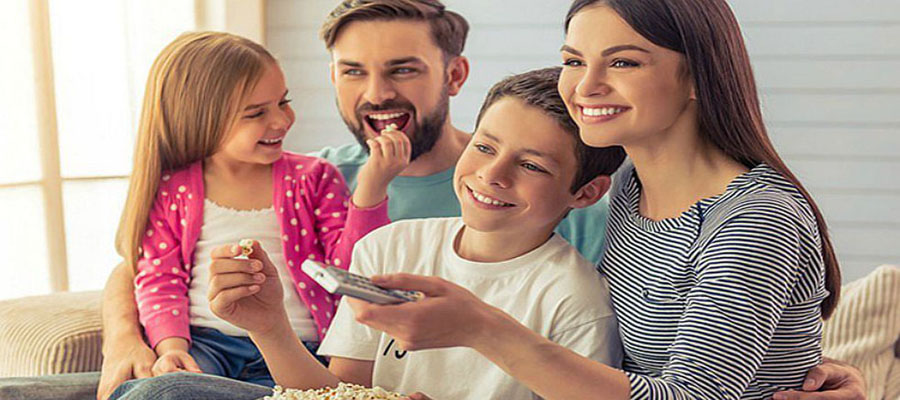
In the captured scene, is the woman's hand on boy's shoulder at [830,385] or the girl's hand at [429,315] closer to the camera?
the girl's hand at [429,315]

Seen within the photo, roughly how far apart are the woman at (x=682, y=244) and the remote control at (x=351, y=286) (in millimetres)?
16

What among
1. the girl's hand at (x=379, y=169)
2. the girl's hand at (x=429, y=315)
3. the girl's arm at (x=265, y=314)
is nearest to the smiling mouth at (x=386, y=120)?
the girl's hand at (x=379, y=169)

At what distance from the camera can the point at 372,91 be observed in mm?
2033

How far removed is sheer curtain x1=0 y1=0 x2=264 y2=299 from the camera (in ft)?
10.1

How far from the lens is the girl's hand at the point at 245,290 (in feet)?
4.49

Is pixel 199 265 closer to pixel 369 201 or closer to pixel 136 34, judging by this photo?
pixel 369 201

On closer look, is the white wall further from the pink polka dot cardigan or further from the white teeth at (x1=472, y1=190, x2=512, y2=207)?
the white teeth at (x1=472, y1=190, x2=512, y2=207)

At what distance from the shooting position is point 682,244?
4.45ft

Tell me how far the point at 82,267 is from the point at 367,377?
7.42 feet

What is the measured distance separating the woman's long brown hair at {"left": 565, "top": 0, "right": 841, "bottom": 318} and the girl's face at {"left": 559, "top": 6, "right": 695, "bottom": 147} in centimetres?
2

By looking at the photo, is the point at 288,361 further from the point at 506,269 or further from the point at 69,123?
the point at 69,123

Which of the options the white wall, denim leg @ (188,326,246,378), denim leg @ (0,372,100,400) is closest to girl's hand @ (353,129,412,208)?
denim leg @ (188,326,246,378)

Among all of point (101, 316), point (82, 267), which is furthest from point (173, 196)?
point (82, 267)

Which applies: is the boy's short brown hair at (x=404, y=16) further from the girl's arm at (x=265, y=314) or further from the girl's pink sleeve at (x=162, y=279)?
the girl's arm at (x=265, y=314)
